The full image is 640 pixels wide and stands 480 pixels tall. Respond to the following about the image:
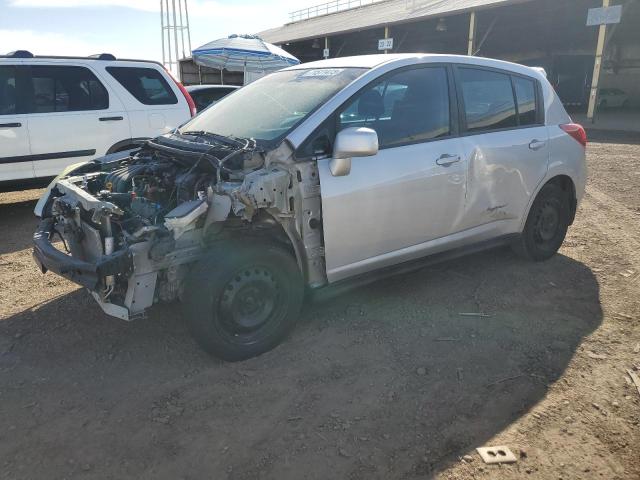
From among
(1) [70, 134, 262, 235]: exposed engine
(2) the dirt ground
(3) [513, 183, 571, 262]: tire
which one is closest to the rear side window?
(2) the dirt ground

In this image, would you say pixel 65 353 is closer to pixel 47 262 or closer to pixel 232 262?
pixel 47 262

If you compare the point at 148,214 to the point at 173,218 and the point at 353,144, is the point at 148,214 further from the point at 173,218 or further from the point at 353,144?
the point at 353,144

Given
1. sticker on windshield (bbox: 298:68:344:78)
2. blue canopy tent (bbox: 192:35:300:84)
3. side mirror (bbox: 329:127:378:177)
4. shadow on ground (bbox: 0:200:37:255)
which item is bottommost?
shadow on ground (bbox: 0:200:37:255)

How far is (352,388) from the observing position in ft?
9.87

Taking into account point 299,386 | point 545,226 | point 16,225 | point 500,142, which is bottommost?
point 299,386

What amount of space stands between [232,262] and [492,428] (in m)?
1.68

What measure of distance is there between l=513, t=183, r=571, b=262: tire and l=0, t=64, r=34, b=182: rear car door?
5613 mm

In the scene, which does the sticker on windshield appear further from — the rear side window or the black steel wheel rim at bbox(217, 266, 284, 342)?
the rear side window

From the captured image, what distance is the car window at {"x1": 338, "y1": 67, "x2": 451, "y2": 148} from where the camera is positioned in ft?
11.7

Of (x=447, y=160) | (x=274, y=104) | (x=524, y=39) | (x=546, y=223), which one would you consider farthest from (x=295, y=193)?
(x=524, y=39)

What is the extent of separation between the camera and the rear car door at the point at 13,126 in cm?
607

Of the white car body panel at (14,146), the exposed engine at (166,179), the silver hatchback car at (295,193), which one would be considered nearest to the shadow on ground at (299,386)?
the silver hatchback car at (295,193)

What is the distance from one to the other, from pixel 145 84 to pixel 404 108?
4.55 m

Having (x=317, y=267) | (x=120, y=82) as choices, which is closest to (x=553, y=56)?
(x=120, y=82)
